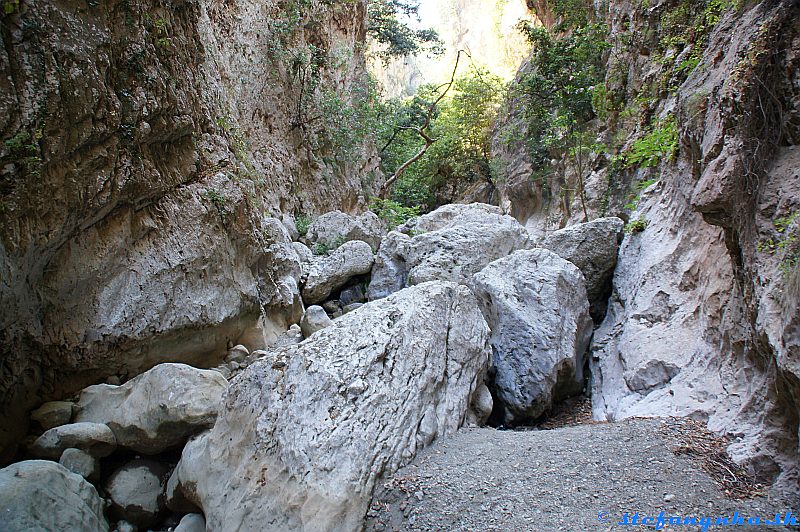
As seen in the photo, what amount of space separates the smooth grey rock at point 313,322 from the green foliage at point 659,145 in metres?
5.62

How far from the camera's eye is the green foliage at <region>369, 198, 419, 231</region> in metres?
15.0

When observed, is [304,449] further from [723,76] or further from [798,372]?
[723,76]

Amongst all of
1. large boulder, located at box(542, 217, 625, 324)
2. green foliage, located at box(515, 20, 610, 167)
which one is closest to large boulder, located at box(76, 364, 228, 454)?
large boulder, located at box(542, 217, 625, 324)

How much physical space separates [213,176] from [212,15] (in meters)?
5.74

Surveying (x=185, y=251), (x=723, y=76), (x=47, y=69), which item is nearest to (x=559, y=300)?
(x=723, y=76)

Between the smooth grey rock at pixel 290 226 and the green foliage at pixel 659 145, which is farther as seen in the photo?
the smooth grey rock at pixel 290 226

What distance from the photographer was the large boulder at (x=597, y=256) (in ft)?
23.3

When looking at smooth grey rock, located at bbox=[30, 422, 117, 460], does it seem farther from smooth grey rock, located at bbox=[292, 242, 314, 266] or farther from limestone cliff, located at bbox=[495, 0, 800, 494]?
smooth grey rock, located at bbox=[292, 242, 314, 266]

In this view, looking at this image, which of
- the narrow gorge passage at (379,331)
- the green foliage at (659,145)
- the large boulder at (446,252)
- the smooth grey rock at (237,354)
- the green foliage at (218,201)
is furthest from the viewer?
the large boulder at (446,252)

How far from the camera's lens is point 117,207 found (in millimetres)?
4934

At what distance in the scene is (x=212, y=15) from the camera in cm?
988

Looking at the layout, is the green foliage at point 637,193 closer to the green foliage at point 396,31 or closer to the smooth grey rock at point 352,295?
the smooth grey rock at point 352,295

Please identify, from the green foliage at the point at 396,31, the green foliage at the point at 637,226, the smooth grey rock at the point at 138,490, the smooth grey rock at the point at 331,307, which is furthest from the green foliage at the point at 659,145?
the green foliage at the point at 396,31

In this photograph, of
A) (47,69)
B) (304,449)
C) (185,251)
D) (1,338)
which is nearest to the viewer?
(304,449)
